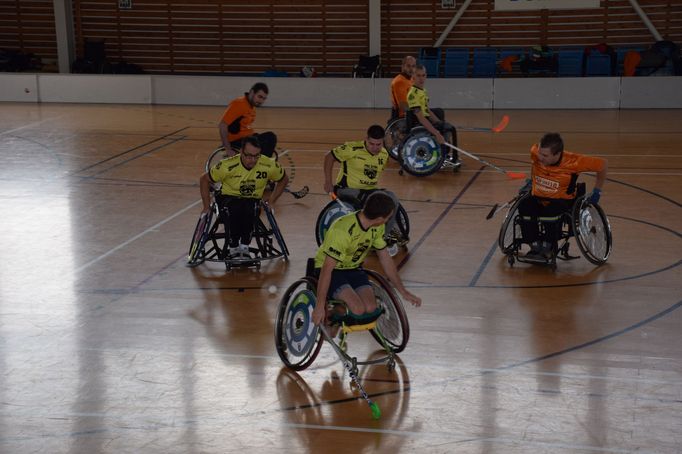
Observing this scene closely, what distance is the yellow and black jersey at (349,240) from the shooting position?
5.63m

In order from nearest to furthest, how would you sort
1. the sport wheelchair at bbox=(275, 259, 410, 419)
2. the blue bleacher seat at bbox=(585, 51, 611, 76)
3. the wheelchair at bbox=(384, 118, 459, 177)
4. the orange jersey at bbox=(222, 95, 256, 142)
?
1. the sport wheelchair at bbox=(275, 259, 410, 419)
2. the orange jersey at bbox=(222, 95, 256, 142)
3. the wheelchair at bbox=(384, 118, 459, 177)
4. the blue bleacher seat at bbox=(585, 51, 611, 76)

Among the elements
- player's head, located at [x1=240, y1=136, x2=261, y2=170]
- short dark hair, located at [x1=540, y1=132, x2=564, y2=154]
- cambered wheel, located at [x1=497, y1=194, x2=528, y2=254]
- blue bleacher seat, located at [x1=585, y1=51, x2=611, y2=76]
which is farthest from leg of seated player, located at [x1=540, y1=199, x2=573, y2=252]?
blue bleacher seat, located at [x1=585, y1=51, x2=611, y2=76]

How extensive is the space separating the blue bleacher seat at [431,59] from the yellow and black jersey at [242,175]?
12560mm

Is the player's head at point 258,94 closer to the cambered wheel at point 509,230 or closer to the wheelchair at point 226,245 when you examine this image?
the wheelchair at point 226,245

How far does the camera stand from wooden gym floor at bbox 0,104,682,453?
17.0 feet

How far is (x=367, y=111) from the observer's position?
19.2 metres

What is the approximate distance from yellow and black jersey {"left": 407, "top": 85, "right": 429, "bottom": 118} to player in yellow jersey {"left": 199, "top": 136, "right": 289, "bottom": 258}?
3.53 m

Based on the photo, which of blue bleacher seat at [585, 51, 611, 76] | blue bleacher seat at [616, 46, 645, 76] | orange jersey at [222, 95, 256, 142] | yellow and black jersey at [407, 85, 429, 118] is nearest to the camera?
orange jersey at [222, 95, 256, 142]

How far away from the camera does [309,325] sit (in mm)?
5887

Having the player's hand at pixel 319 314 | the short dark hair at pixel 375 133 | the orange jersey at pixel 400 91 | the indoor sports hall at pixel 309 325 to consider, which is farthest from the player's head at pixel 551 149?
the orange jersey at pixel 400 91

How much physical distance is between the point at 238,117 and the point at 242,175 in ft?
9.10

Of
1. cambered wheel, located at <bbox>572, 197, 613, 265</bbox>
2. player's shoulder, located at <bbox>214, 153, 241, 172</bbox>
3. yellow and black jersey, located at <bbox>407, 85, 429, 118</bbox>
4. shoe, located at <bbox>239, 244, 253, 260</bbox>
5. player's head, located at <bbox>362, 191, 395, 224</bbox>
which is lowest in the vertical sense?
shoe, located at <bbox>239, 244, 253, 260</bbox>

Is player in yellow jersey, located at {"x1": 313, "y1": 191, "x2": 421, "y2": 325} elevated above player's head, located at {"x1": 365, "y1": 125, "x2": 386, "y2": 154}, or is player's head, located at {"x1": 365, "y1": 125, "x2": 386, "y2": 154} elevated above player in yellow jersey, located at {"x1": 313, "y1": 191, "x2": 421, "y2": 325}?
player's head, located at {"x1": 365, "y1": 125, "x2": 386, "y2": 154}

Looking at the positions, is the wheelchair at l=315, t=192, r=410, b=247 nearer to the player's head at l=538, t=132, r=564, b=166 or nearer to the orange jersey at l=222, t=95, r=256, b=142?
the player's head at l=538, t=132, r=564, b=166
